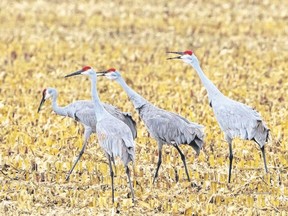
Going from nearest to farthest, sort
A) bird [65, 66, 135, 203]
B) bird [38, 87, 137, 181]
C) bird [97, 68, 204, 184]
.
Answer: bird [65, 66, 135, 203] → bird [97, 68, 204, 184] → bird [38, 87, 137, 181]

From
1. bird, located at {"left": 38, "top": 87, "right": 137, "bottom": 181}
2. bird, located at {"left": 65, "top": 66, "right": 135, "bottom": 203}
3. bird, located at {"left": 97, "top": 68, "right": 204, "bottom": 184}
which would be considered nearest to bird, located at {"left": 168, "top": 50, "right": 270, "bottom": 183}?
bird, located at {"left": 97, "top": 68, "right": 204, "bottom": 184}

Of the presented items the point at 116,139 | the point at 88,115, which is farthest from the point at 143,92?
the point at 116,139

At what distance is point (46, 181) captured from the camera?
866cm

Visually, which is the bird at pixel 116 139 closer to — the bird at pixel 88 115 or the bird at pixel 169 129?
the bird at pixel 169 129

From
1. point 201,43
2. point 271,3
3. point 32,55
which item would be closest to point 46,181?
point 32,55

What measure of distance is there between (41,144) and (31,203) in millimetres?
2120

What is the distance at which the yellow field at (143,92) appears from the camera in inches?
318

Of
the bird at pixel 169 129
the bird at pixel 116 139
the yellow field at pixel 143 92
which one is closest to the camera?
the bird at pixel 116 139

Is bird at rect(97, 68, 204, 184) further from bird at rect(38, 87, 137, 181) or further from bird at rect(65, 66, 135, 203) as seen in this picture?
bird at rect(65, 66, 135, 203)

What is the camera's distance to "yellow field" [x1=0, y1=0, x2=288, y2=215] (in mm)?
8070

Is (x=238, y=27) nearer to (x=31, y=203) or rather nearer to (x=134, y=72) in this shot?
(x=134, y=72)

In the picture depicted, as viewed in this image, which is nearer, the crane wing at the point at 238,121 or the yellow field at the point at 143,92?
the yellow field at the point at 143,92

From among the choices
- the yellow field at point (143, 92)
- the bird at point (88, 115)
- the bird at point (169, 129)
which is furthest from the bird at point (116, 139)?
the bird at point (88, 115)

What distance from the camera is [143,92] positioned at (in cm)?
1299
